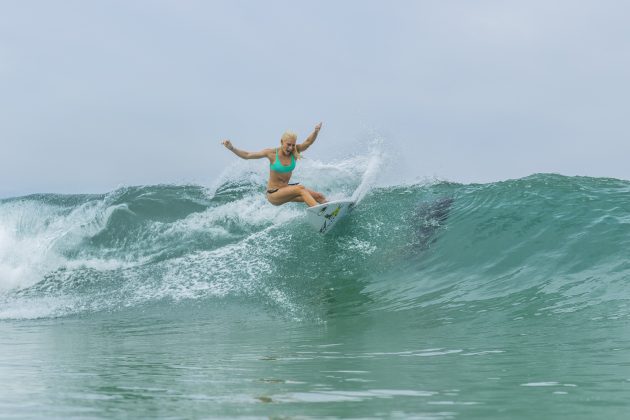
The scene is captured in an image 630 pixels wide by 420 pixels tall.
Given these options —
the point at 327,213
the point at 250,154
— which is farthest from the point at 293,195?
the point at 250,154

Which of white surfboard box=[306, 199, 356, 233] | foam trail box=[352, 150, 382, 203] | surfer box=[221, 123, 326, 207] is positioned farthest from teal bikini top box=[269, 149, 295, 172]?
foam trail box=[352, 150, 382, 203]

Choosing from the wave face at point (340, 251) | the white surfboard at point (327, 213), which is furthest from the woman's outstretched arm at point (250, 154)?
the wave face at point (340, 251)

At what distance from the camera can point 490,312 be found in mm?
8148

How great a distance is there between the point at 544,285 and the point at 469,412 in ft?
22.4

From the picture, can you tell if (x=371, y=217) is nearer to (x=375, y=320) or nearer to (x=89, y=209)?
(x=375, y=320)

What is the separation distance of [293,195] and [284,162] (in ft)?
2.08

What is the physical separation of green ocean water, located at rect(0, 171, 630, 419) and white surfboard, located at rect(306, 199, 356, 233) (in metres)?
0.30

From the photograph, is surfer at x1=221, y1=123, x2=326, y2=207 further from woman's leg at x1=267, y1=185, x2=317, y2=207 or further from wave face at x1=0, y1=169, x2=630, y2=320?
wave face at x1=0, y1=169, x2=630, y2=320

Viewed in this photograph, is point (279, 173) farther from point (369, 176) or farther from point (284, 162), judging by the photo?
point (369, 176)

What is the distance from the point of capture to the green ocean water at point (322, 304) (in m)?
3.47

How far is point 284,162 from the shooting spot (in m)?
11.3

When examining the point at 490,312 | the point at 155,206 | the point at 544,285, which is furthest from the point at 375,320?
the point at 155,206

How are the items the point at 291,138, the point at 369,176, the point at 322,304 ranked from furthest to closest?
the point at 369,176
the point at 291,138
the point at 322,304

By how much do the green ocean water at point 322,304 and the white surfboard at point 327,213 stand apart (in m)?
0.30
